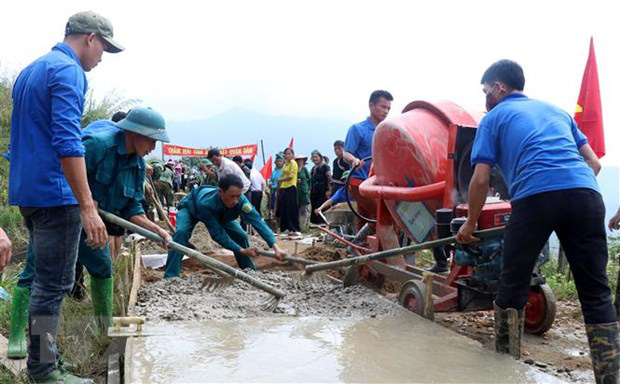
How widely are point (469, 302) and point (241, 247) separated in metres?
2.75

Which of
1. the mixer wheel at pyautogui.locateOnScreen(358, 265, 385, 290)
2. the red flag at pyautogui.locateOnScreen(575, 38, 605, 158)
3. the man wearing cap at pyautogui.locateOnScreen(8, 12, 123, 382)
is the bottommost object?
the mixer wheel at pyautogui.locateOnScreen(358, 265, 385, 290)

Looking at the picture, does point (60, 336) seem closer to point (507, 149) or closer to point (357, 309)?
point (357, 309)

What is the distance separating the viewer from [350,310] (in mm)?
4266

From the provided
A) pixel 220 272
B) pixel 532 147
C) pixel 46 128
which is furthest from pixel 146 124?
pixel 532 147

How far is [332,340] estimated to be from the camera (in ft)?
11.4

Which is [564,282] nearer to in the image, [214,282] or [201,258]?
[214,282]

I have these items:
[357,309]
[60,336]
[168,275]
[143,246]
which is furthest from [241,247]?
[143,246]

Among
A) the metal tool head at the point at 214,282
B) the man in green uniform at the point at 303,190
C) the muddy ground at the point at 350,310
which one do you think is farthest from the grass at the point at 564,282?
the man in green uniform at the point at 303,190

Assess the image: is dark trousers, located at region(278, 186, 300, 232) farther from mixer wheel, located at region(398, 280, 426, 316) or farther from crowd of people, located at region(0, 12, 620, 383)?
crowd of people, located at region(0, 12, 620, 383)

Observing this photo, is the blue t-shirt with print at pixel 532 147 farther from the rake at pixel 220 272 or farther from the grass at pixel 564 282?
the grass at pixel 564 282

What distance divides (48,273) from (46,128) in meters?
0.68

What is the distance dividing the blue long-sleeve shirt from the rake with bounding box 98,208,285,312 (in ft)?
3.62

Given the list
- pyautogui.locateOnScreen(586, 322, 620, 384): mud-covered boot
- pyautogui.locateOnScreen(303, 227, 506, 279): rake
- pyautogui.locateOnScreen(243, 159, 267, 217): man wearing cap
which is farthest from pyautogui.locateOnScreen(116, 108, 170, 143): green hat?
pyautogui.locateOnScreen(243, 159, 267, 217): man wearing cap

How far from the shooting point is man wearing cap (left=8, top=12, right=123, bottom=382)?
2.56m
